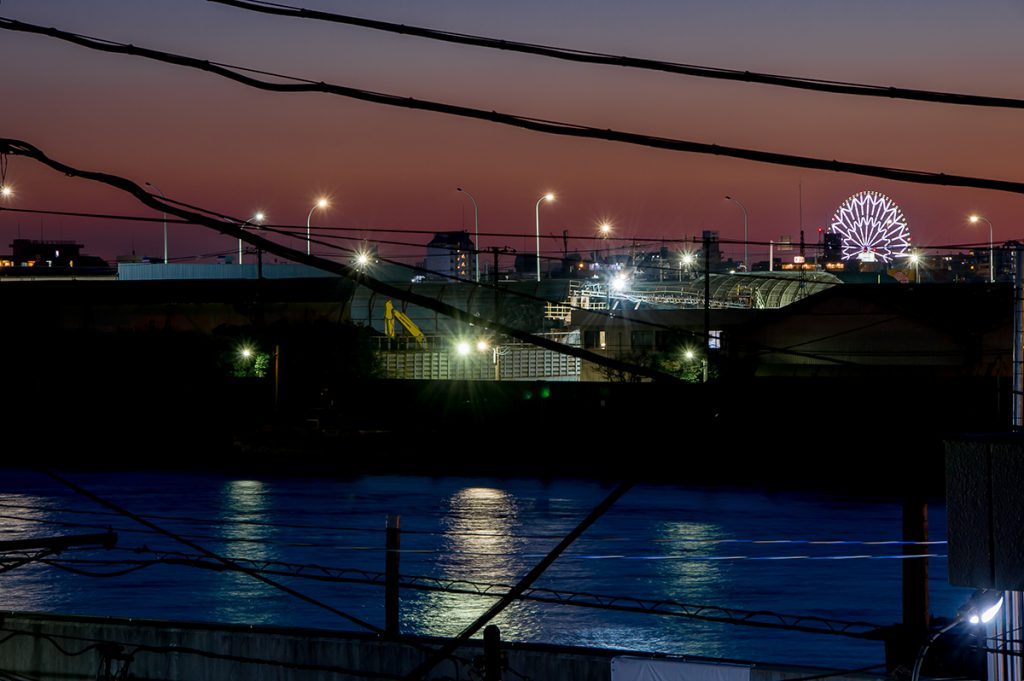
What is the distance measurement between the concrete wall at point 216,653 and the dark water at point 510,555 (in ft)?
19.8

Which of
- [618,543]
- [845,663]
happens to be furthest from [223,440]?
[845,663]

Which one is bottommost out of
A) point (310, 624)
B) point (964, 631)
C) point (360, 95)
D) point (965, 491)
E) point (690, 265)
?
point (310, 624)

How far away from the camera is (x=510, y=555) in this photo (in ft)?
91.5

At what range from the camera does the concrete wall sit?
7.16m

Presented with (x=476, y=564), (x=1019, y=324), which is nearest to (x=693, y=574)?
(x=476, y=564)

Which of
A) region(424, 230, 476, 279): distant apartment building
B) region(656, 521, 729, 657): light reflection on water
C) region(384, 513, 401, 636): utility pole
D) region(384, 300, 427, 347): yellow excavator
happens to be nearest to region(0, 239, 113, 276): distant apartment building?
region(424, 230, 476, 279): distant apartment building

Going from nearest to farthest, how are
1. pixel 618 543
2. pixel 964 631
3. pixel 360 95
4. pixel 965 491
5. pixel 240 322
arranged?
pixel 965 491 → pixel 360 95 → pixel 964 631 → pixel 618 543 → pixel 240 322

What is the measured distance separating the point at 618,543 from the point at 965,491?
25537mm

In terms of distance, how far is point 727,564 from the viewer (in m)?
26.3

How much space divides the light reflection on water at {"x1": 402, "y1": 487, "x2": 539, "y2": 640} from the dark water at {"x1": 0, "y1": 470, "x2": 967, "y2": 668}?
6 cm

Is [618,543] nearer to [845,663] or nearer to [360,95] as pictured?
[845,663]

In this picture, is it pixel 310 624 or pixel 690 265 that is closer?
pixel 310 624

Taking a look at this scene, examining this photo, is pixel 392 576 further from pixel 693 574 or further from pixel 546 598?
pixel 693 574

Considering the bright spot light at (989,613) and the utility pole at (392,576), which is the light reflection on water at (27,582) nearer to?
the utility pole at (392,576)
